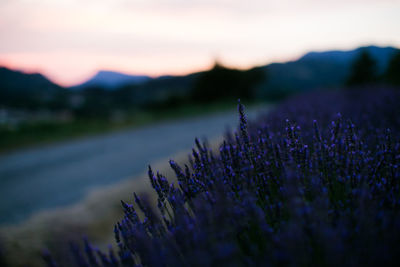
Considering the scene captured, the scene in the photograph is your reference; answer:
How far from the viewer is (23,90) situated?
29203 mm

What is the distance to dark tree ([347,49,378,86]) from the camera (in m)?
14.8

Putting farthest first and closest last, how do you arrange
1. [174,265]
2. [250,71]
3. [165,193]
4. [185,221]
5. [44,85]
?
[44,85]
[250,71]
[165,193]
[185,221]
[174,265]

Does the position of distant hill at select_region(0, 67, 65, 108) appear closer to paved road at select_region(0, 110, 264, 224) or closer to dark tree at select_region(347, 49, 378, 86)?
paved road at select_region(0, 110, 264, 224)

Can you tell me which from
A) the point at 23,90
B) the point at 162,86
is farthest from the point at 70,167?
the point at 162,86

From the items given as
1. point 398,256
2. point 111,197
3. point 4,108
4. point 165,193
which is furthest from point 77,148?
point 4,108

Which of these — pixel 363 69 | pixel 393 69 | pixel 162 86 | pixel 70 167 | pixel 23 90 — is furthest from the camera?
pixel 162 86

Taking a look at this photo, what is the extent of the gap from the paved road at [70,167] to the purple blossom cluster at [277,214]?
300cm

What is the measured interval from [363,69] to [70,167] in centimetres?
1621

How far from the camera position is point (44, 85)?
1412 inches

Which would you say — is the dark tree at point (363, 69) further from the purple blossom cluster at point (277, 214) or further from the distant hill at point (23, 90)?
the distant hill at point (23, 90)

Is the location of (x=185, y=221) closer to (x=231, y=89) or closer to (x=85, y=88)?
(x=231, y=89)

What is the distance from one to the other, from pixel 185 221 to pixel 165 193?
44cm

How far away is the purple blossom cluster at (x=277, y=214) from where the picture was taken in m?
0.97

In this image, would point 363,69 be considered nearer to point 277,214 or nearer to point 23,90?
point 277,214
